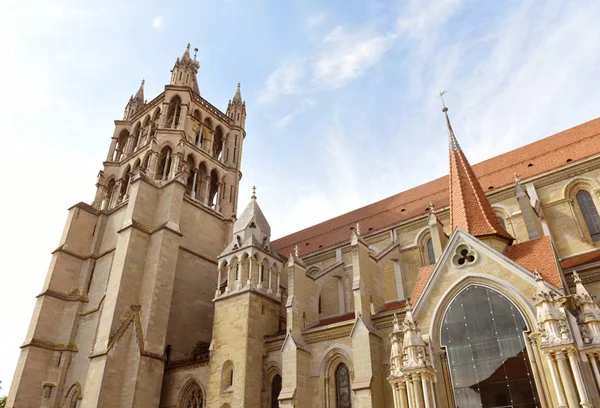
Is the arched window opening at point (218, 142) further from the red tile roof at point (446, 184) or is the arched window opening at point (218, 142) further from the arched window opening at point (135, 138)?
the red tile roof at point (446, 184)

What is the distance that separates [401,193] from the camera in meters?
24.1

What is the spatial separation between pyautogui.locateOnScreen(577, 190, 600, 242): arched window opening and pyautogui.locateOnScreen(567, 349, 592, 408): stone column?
332 inches

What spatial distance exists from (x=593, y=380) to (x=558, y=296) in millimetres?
1781

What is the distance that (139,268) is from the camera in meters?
19.8

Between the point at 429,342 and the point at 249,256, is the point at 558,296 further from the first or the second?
the point at 249,256

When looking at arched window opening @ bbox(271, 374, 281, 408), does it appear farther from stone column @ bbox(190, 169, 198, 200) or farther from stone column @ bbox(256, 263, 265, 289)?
stone column @ bbox(190, 169, 198, 200)

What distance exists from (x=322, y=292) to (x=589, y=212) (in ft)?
37.7

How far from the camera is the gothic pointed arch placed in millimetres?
17484

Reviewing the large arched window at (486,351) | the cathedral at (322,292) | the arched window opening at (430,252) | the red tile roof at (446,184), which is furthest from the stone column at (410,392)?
the red tile roof at (446,184)

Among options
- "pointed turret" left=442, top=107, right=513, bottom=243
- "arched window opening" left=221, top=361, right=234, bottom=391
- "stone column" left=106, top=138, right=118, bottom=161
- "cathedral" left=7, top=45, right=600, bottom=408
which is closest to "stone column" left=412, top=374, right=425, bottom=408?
"cathedral" left=7, top=45, right=600, bottom=408

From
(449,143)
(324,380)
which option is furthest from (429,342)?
(449,143)

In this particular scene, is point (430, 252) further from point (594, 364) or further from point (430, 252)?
point (594, 364)

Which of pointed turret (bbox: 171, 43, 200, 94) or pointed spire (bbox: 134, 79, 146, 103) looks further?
pointed spire (bbox: 134, 79, 146, 103)

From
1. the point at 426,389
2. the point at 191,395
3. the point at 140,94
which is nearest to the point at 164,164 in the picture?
the point at 140,94
